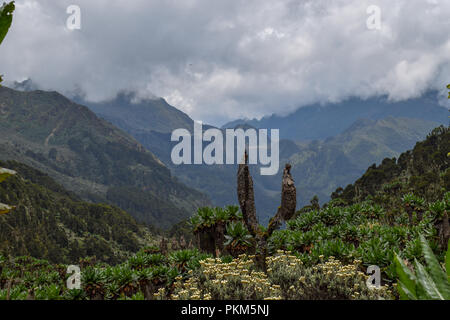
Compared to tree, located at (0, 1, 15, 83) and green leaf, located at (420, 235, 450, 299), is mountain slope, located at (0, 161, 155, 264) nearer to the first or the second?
tree, located at (0, 1, 15, 83)

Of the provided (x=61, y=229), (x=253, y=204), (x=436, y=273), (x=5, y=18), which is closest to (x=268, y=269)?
(x=253, y=204)

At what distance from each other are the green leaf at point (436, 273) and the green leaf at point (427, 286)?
0.09 feet

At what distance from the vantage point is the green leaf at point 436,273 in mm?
1811

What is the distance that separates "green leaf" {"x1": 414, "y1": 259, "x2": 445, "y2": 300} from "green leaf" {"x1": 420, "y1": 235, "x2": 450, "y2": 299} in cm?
3

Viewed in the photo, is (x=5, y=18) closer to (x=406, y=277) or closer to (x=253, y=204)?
(x=406, y=277)

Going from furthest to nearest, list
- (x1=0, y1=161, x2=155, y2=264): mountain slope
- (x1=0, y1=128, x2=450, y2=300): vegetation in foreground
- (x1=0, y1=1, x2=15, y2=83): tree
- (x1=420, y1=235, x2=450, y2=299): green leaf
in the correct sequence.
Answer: (x1=0, y1=161, x2=155, y2=264): mountain slope
(x1=0, y1=128, x2=450, y2=300): vegetation in foreground
(x1=0, y1=1, x2=15, y2=83): tree
(x1=420, y1=235, x2=450, y2=299): green leaf

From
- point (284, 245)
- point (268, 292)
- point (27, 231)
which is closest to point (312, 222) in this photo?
point (284, 245)

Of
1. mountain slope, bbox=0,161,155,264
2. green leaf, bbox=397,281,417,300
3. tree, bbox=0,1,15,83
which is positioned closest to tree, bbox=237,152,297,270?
green leaf, bbox=397,281,417,300

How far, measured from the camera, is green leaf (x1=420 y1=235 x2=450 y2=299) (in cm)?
181

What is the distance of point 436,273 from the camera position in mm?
1841

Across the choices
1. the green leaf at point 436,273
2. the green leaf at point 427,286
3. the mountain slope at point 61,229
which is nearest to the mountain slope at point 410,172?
the green leaf at point 436,273

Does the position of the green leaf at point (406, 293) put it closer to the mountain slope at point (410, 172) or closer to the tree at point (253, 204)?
the tree at point (253, 204)
